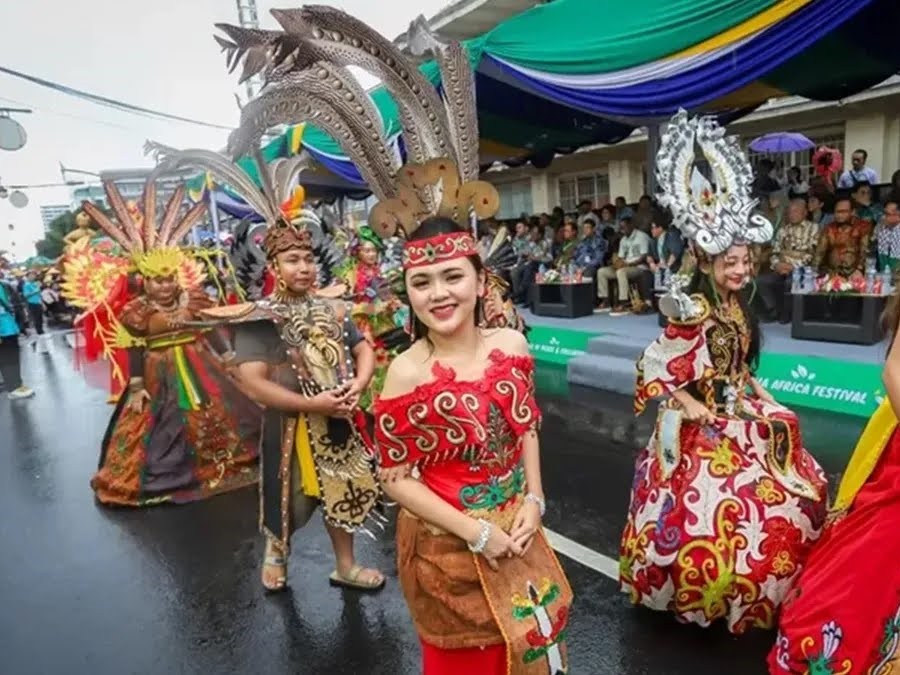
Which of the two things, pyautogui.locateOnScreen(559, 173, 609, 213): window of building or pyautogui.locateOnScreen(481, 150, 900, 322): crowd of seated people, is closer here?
pyautogui.locateOnScreen(481, 150, 900, 322): crowd of seated people

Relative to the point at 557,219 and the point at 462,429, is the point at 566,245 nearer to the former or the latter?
the point at 557,219

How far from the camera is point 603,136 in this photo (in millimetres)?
10438

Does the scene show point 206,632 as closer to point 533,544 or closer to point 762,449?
Answer: point 533,544

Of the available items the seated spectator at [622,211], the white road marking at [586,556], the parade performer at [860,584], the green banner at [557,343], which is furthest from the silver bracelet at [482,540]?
the seated spectator at [622,211]

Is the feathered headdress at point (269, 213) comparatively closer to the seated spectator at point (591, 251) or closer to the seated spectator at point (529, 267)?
the seated spectator at point (591, 251)

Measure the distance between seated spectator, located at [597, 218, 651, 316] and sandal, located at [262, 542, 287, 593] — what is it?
645cm

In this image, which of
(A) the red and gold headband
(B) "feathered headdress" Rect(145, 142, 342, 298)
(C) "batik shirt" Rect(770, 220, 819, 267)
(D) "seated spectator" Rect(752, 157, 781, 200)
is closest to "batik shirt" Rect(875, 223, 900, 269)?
(C) "batik shirt" Rect(770, 220, 819, 267)

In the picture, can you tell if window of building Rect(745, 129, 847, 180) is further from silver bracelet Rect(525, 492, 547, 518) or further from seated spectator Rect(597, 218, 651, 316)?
silver bracelet Rect(525, 492, 547, 518)

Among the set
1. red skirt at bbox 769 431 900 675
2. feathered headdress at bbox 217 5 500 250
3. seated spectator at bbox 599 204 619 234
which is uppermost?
feathered headdress at bbox 217 5 500 250

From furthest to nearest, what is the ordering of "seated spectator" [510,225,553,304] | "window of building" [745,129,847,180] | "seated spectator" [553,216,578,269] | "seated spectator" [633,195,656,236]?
"window of building" [745,129,847,180]
"seated spectator" [510,225,553,304]
"seated spectator" [553,216,578,269]
"seated spectator" [633,195,656,236]

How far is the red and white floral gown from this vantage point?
241cm

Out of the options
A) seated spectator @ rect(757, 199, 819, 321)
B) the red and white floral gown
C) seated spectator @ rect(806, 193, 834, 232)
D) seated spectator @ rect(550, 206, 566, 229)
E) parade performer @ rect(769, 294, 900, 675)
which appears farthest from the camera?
seated spectator @ rect(550, 206, 566, 229)

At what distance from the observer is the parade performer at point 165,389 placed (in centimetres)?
458

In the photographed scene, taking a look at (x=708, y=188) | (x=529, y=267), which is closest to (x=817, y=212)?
(x=529, y=267)
